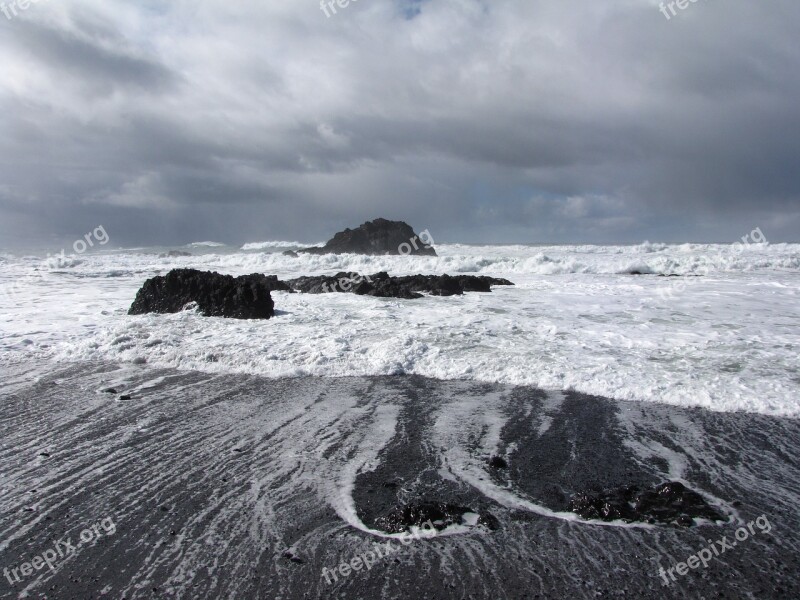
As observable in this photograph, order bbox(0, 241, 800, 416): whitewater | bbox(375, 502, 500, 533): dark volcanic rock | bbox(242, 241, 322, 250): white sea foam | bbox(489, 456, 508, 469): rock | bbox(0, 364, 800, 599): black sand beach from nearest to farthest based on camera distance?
bbox(0, 364, 800, 599): black sand beach, bbox(375, 502, 500, 533): dark volcanic rock, bbox(489, 456, 508, 469): rock, bbox(0, 241, 800, 416): whitewater, bbox(242, 241, 322, 250): white sea foam

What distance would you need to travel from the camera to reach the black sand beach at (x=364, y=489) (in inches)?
106

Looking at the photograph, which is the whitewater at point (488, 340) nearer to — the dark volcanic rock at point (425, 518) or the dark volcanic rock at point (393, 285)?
the dark volcanic rock at point (393, 285)

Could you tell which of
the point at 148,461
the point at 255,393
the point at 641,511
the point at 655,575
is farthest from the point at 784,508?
the point at 255,393

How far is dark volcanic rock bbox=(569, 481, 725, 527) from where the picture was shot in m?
3.29

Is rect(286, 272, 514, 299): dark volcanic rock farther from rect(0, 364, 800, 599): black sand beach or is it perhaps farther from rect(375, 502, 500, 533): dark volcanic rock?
rect(375, 502, 500, 533): dark volcanic rock

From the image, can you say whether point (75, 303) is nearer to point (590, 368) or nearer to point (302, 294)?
point (302, 294)

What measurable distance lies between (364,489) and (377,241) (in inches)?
2041

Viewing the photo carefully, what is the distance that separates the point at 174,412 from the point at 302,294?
9723 millimetres

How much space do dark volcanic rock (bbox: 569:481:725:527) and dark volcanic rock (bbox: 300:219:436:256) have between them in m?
49.6

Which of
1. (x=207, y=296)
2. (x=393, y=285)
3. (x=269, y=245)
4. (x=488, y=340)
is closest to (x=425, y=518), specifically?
(x=488, y=340)

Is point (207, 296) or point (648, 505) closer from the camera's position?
point (648, 505)

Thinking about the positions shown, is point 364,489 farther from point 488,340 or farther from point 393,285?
point 393,285

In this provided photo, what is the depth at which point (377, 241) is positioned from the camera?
54.9 meters

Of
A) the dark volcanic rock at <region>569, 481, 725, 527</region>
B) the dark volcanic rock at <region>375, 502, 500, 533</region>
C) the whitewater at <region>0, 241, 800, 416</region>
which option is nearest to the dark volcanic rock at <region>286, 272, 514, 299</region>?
the whitewater at <region>0, 241, 800, 416</region>
